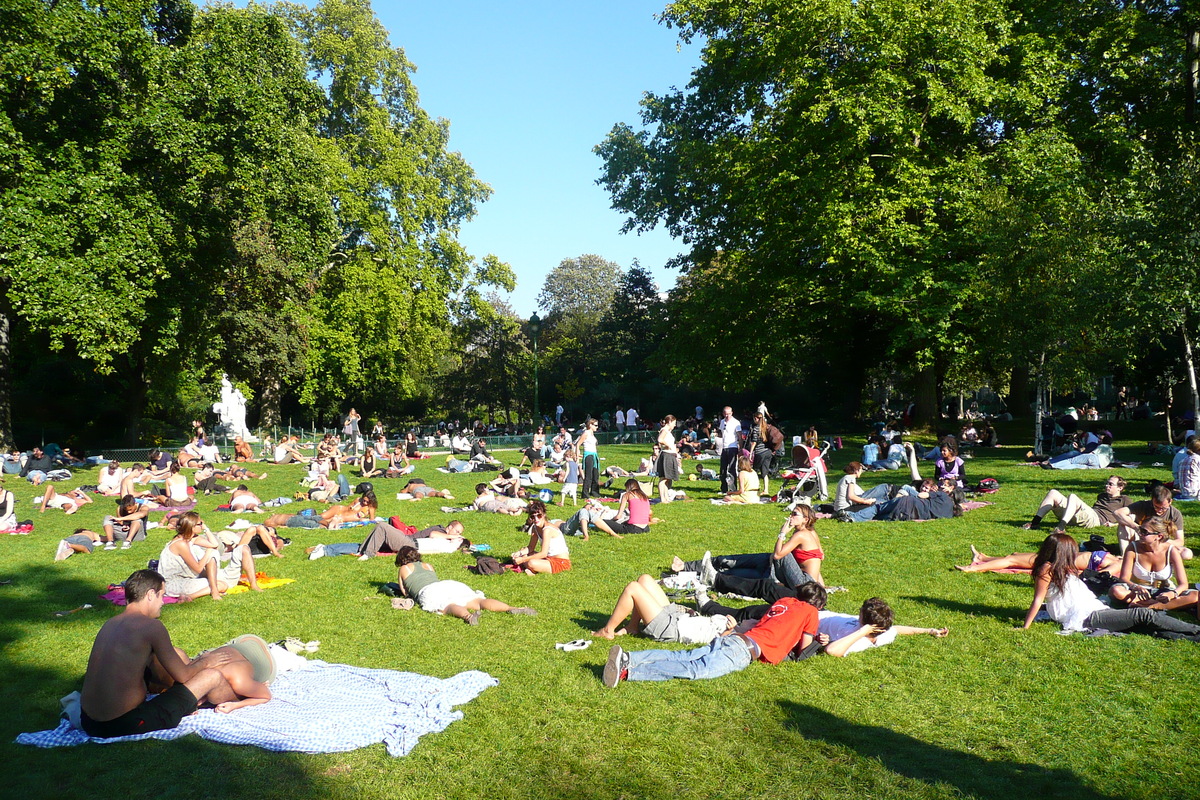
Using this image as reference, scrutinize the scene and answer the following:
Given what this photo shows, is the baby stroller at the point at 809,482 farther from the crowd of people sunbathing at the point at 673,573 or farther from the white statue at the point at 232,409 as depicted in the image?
the white statue at the point at 232,409

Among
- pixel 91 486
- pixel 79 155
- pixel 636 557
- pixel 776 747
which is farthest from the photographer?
pixel 79 155

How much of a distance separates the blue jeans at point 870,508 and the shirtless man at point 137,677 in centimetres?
1014

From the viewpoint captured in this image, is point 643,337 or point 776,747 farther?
point 643,337

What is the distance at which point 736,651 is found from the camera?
670cm

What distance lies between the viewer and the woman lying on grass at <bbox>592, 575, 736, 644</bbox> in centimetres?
747

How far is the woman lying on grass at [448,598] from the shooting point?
8383 mm

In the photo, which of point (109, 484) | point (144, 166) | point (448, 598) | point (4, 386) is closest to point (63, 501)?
point (109, 484)

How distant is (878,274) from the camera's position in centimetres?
2481

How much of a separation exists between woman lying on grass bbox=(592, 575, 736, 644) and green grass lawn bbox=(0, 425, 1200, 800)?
20 cm

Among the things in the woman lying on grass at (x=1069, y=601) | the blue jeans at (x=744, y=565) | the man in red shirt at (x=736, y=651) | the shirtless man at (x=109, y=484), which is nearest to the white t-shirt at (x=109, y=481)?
the shirtless man at (x=109, y=484)

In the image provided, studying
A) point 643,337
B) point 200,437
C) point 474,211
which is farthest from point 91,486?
point 643,337

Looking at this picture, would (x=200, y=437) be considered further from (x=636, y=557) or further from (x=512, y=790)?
(x=512, y=790)

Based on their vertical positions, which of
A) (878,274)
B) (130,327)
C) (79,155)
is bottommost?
(130,327)

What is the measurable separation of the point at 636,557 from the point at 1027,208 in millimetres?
16454
